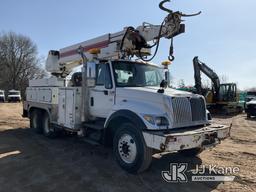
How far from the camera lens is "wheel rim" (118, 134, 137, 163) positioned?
18.8ft

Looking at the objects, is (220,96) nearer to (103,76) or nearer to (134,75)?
(134,75)

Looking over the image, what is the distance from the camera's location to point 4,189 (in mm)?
4992

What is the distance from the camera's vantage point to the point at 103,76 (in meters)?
7.00

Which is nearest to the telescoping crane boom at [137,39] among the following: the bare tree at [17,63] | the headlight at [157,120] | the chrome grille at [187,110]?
the chrome grille at [187,110]

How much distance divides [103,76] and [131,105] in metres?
1.49

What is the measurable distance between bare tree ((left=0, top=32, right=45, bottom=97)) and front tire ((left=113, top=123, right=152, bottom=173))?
52.9 metres

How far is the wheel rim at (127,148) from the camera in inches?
225

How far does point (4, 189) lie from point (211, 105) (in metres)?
20.3

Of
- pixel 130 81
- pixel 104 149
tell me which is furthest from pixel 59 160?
pixel 130 81

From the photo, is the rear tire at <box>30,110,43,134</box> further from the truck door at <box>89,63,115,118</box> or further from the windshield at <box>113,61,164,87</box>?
the windshield at <box>113,61,164,87</box>

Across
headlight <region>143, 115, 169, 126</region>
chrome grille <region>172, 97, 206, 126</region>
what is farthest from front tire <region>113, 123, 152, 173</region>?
chrome grille <region>172, 97, 206, 126</region>

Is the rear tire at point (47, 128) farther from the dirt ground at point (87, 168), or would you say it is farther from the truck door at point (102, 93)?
the truck door at point (102, 93)

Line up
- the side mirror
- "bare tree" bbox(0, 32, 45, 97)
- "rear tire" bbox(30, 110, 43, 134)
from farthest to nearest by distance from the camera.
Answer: "bare tree" bbox(0, 32, 45, 97), "rear tire" bbox(30, 110, 43, 134), the side mirror

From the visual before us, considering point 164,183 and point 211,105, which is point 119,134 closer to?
point 164,183
